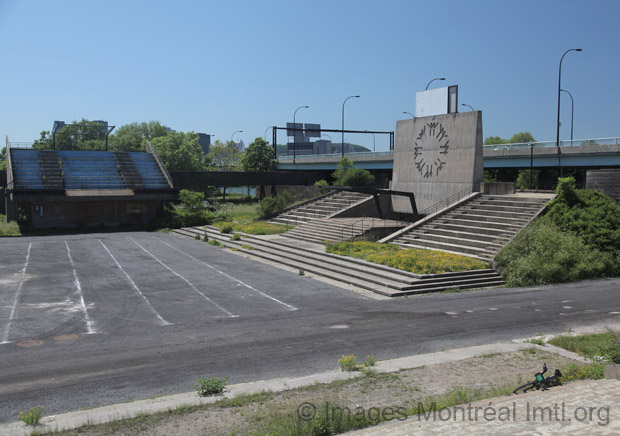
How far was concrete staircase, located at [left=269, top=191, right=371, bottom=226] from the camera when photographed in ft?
135

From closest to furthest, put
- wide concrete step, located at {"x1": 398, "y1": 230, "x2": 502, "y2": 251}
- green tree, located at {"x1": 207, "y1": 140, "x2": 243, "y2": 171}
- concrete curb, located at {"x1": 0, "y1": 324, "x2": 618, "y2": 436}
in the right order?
1. concrete curb, located at {"x1": 0, "y1": 324, "x2": 618, "y2": 436}
2. wide concrete step, located at {"x1": 398, "y1": 230, "x2": 502, "y2": 251}
3. green tree, located at {"x1": 207, "y1": 140, "x2": 243, "y2": 171}

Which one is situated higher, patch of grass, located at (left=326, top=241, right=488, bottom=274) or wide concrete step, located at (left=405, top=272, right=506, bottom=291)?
patch of grass, located at (left=326, top=241, right=488, bottom=274)

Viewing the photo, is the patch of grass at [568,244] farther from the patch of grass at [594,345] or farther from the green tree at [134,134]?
the green tree at [134,134]

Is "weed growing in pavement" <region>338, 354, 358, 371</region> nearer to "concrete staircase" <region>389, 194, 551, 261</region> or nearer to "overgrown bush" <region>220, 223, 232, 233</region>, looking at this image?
"concrete staircase" <region>389, 194, 551, 261</region>

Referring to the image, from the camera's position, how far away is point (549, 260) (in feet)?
74.9

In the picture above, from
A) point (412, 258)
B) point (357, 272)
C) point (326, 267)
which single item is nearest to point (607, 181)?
point (412, 258)

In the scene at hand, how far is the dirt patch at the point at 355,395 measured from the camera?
8.25m

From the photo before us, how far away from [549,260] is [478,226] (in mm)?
6140

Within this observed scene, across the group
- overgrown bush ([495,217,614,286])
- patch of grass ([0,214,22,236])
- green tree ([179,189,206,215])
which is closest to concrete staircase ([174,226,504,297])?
overgrown bush ([495,217,614,286])

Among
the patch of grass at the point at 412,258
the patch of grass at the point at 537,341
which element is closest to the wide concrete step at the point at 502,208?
the patch of grass at the point at 412,258

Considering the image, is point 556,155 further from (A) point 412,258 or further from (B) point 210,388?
(B) point 210,388

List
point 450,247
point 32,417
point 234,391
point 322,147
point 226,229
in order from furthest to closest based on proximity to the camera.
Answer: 1. point 322,147
2. point 226,229
3. point 450,247
4. point 234,391
5. point 32,417

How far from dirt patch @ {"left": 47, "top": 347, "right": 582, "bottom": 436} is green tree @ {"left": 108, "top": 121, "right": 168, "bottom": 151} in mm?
101448

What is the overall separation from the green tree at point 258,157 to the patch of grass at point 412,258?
164 ft
